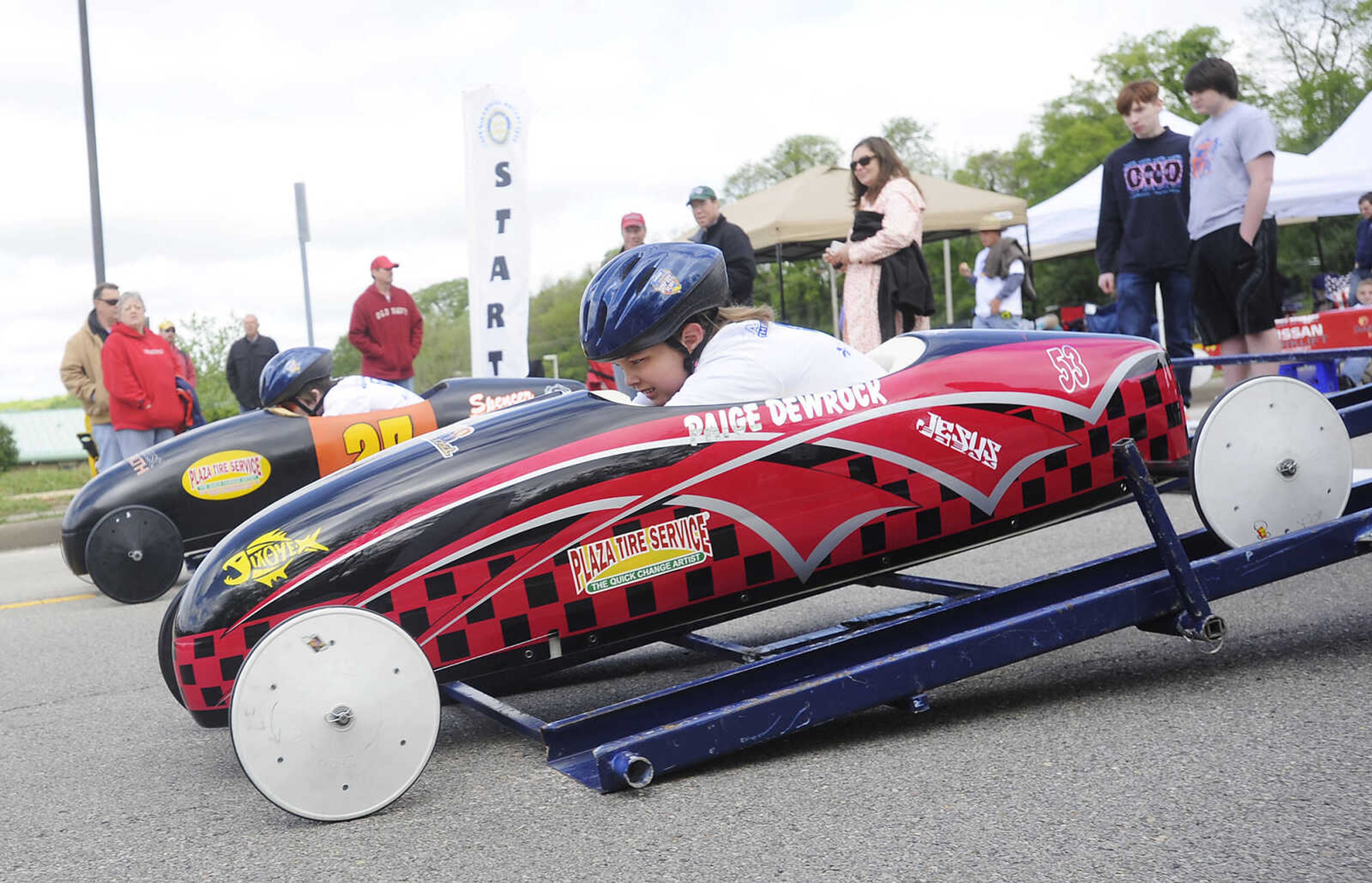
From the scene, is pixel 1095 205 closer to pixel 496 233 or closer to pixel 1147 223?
pixel 496 233

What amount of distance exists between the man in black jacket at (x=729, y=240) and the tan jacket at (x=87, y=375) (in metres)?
4.51

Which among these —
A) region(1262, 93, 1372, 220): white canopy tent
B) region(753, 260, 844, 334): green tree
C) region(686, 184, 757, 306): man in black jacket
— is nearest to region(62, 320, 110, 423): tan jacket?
region(686, 184, 757, 306): man in black jacket

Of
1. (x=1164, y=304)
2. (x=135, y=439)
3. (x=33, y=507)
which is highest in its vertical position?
(x=1164, y=304)

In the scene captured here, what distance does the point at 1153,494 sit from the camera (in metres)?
3.12

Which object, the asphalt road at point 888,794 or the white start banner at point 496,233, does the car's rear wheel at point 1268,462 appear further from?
the white start banner at point 496,233

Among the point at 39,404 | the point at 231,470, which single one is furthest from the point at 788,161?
the point at 231,470

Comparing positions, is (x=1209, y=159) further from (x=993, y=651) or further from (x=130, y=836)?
(x=130, y=836)

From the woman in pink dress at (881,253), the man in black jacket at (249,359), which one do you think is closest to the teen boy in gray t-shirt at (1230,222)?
the woman in pink dress at (881,253)

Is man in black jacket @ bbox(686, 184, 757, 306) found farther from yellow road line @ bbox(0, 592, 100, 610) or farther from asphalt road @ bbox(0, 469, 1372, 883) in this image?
asphalt road @ bbox(0, 469, 1372, 883)

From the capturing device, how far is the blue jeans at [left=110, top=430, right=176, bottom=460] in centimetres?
812

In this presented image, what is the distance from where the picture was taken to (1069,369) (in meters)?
A: 3.47

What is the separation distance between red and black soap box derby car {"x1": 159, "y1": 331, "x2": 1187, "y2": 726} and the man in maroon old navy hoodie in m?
6.27

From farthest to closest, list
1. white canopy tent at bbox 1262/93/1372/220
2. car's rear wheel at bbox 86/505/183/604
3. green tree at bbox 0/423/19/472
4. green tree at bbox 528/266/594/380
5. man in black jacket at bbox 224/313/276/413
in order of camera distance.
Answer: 1. green tree at bbox 528/266/594/380
2. green tree at bbox 0/423/19/472
3. white canopy tent at bbox 1262/93/1372/220
4. man in black jacket at bbox 224/313/276/413
5. car's rear wheel at bbox 86/505/183/604

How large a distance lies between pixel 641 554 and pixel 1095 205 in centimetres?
1367
